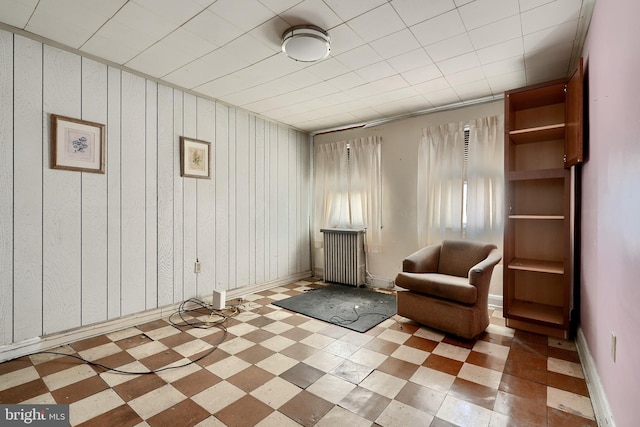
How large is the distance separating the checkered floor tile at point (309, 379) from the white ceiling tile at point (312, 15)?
8.54 ft

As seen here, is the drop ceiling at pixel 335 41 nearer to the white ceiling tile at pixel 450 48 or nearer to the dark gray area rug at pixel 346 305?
the white ceiling tile at pixel 450 48

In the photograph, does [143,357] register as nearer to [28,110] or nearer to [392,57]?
[28,110]

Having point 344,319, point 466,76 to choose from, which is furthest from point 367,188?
point 344,319

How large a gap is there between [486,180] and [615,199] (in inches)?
85.8

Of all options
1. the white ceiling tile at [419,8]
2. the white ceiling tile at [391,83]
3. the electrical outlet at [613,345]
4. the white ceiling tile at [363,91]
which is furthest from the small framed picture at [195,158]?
the electrical outlet at [613,345]

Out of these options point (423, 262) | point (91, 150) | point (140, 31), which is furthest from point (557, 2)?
point (91, 150)

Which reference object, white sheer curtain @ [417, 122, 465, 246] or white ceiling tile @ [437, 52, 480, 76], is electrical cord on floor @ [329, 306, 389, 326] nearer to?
white sheer curtain @ [417, 122, 465, 246]

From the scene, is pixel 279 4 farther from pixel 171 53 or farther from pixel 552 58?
pixel 552 58

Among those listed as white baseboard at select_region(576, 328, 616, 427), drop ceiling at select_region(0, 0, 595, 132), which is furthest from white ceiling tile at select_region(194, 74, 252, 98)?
white baseboard at select_region(576, 328, 616, 427)

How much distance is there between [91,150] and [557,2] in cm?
387

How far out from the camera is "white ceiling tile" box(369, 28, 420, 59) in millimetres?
2387

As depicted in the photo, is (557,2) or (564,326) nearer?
(557,2)

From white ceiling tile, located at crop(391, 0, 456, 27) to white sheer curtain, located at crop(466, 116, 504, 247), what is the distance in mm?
1977

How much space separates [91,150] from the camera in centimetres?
276
